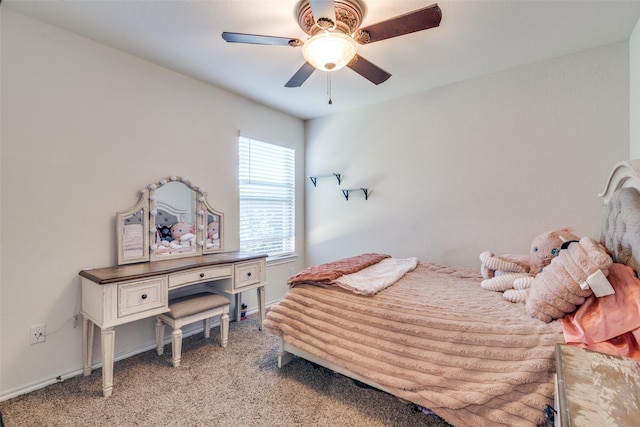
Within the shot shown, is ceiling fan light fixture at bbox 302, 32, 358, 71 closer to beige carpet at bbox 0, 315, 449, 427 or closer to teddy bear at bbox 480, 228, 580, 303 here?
teddy bear at bbox 480, 228, 580, 303

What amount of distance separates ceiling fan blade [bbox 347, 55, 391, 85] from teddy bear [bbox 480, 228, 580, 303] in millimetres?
1557

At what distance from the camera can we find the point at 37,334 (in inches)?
77.3

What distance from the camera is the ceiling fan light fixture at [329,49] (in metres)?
1.55

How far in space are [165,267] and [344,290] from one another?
137 centimetres

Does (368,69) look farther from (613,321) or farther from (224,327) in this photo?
(224,327)

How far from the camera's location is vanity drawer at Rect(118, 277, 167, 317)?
191 cm

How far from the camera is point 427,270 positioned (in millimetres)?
2635

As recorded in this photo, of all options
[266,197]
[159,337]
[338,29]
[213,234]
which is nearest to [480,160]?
[338,29]

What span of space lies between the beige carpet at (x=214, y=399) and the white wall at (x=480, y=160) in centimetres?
168

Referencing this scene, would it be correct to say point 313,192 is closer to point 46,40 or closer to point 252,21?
point 252,21

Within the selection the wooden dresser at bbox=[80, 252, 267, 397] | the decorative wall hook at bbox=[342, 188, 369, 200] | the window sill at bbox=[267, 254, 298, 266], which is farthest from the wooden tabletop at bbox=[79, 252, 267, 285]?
the decorative wall hook at bbox=[342, 188, 369, 200]

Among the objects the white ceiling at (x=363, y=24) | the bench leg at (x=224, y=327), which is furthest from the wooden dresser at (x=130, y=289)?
the white ceiling at (x=363, y=24)

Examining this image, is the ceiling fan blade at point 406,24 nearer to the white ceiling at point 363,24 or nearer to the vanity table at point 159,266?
the white ceiling at point 363,24

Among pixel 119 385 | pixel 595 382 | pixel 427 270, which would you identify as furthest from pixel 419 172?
pixel 119 385
